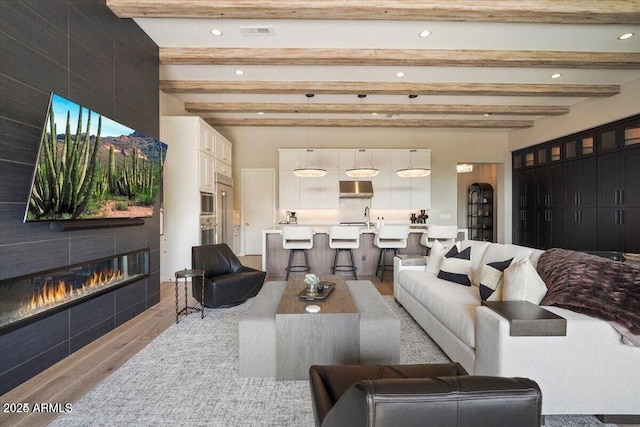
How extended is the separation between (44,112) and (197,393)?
92.1 inches

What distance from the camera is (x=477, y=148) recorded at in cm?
796

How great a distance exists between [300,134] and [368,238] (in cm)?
356

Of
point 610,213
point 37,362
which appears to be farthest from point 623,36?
point 37,362

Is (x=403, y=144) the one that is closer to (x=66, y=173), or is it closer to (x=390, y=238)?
(x=390, y=238)

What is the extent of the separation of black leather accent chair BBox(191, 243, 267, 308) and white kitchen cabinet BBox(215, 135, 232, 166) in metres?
2.58

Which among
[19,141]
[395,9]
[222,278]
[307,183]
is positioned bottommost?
[222,278]

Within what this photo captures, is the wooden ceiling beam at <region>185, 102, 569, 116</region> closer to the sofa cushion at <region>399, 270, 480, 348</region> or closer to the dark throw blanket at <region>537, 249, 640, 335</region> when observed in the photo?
the sofa cushion at <region>399, 270, 480, 348</region>

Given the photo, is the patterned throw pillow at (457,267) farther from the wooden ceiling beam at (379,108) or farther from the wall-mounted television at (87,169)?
→ the wooden ceiling beam at (379,108)

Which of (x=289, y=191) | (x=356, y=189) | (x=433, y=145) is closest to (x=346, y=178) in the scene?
(x=356, y=189)

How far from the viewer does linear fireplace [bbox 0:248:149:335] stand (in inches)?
81.1

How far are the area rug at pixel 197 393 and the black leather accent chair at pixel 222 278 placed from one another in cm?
79

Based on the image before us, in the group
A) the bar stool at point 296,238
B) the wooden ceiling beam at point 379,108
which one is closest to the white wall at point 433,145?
the wooden ceiling beam at point 379,108

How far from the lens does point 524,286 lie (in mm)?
2068

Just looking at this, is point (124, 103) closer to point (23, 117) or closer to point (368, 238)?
point (23, 117)
